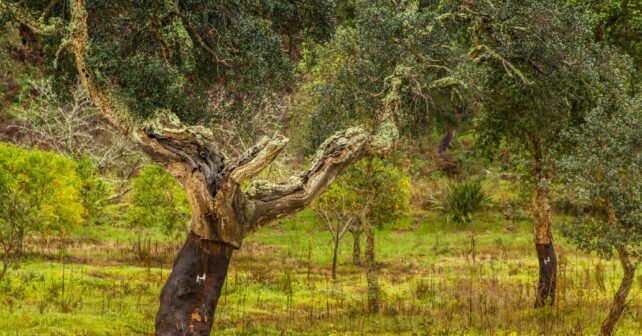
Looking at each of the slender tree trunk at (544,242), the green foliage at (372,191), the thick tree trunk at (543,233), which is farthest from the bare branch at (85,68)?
the slender tree trunk at (544,242)

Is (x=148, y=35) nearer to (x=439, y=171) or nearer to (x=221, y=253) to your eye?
(x=221, y=253)

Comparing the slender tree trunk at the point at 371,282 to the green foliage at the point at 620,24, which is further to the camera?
the green foliage at the point at 620,24

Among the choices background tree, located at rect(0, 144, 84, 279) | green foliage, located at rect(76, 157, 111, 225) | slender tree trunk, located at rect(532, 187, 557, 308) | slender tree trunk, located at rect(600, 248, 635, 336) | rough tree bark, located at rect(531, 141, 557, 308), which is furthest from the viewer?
green foliage, located at rect(76, 157, 111, 225)

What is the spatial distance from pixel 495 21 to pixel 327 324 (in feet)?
26.3

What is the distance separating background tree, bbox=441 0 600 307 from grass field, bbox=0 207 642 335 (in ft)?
7.70

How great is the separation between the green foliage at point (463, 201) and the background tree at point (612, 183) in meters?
27.0

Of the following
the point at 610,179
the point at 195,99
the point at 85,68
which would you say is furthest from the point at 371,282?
the point at 85,68

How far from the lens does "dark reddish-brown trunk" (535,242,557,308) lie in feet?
69.5

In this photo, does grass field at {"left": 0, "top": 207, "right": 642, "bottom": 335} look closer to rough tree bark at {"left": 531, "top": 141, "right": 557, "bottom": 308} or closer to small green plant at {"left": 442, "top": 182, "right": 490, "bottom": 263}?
rough tree bark at {"left": 531, "top": 141, "right": 557, "bottom": 308}

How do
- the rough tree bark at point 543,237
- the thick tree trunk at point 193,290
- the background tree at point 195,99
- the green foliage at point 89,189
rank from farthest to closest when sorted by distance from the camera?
the green foliage at point 89,189, the rough tree bark at point 543,237, the thick tree trunk at point 193,290, the background tree at point 195,99

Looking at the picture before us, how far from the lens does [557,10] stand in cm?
1862

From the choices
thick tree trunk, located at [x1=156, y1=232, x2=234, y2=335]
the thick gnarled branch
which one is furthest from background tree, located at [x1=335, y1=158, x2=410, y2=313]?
thick tree trunk, located at [x1=156, y1=232, x2=234, y2=335]

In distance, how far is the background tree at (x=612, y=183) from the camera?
1459cm

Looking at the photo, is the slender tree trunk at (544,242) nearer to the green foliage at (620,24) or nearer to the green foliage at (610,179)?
the green foliage at (620,24)
